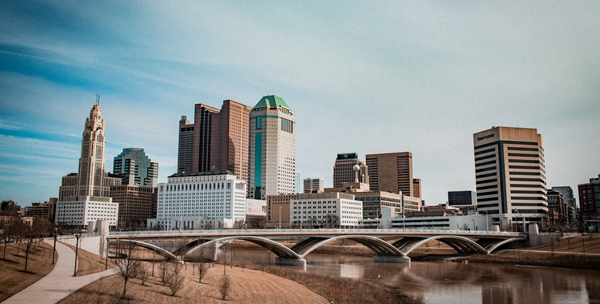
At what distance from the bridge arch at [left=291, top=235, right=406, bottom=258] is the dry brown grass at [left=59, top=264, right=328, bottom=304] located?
1290 inches

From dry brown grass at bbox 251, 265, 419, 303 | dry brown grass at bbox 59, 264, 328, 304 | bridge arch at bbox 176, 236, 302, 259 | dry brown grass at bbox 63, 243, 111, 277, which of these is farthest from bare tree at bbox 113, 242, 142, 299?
bridge arch at bbox 176, 236, 302, 259

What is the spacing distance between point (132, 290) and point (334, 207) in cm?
15741

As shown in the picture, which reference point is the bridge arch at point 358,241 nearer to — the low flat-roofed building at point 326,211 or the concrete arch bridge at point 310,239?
the concrete arch bridge at point 310,239

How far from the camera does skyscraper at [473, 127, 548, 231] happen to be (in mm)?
153250

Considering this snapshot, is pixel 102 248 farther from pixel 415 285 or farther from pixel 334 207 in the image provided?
pixel 334 207

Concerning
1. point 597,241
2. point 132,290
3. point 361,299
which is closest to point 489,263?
point 597,241

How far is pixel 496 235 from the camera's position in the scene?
107125 mm

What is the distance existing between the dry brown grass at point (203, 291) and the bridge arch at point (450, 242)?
5086 centimetres

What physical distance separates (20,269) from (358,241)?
66372 millimetres

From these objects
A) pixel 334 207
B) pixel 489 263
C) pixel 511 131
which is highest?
pixel 511 131

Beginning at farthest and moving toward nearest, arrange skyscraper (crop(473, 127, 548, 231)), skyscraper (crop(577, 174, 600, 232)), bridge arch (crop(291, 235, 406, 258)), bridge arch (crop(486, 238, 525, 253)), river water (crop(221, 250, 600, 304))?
skyscraper (crop(577, 174, 600, 232)), skyscraper (crop(473, 127, 548, 231)), bridge arch (crop(486, 238, 525, 253)), bridge arch (crop(291, 235, 406, 258)), river water (crop(221, 250, 600, 304))

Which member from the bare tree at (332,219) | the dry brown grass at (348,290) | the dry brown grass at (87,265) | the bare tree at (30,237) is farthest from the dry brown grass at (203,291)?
the bare tree at (332,219)

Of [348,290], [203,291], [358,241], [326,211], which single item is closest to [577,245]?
[358,241]

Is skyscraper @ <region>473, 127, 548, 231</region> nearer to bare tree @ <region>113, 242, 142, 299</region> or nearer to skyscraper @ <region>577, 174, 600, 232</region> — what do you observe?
skyscraper @ <region>577, 174, 600, 232</region>
